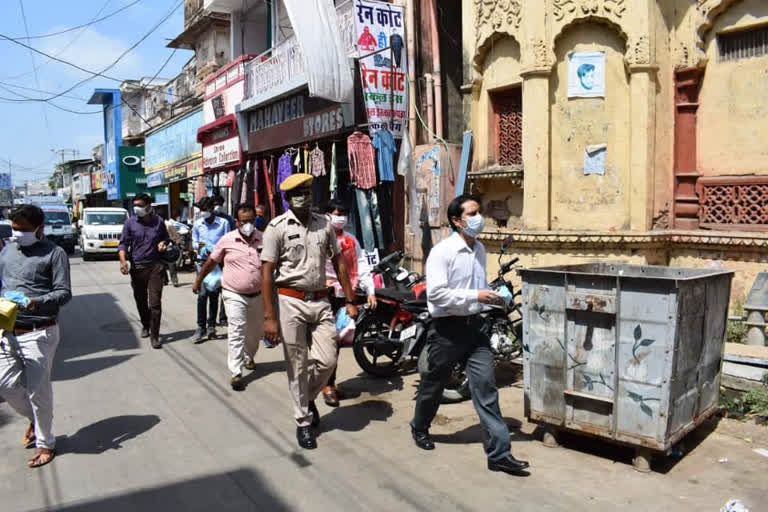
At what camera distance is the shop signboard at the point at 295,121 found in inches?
451

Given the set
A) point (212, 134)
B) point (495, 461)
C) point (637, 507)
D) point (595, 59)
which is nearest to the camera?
point (637, 507)

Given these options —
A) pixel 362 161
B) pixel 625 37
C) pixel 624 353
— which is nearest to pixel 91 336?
pixel 362 161

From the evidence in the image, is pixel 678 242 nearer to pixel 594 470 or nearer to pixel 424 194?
pixel 424 194

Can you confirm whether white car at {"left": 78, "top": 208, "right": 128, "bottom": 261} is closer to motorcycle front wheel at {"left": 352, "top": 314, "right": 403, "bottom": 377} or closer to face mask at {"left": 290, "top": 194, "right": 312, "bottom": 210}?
motorcycle front wheel at {"left": 352, "top": 314, "right": 403, "bottom": 377}

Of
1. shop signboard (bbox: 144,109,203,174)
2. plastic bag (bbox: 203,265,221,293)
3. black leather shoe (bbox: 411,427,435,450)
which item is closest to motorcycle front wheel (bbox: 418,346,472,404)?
black leather shoe (bbox: 411,427,435,450)

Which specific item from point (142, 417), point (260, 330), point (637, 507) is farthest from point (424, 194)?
point (637, 507)

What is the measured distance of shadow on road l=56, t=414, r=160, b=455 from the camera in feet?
15.4

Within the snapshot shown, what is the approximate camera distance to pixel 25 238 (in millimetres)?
4418

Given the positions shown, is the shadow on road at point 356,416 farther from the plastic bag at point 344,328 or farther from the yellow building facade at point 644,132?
the yellow building facade at point 644,132

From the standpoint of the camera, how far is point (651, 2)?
7457 mm

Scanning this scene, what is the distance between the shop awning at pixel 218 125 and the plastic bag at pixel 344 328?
11641 mm

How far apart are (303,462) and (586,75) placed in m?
6.09

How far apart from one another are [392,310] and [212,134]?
14.2m

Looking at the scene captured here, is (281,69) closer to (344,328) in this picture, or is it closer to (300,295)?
(344,328)
